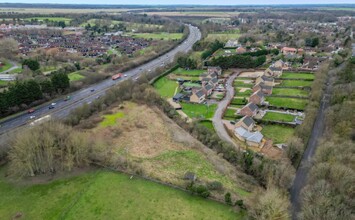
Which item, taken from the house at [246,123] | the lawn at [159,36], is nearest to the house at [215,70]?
the house at [246,123]

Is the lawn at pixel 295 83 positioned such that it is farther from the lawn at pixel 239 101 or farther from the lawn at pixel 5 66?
the lawn at pixel 5 66

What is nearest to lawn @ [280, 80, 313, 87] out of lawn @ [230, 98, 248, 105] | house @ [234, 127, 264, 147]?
lawn @ [230, 98, 248, 105]

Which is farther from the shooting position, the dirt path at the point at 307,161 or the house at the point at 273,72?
the house at the point at 273,72

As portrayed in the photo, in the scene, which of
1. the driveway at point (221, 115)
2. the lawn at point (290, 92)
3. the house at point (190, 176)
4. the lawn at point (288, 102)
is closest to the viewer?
the house at point (190, 176)

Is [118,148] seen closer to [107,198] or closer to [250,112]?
[107,198]

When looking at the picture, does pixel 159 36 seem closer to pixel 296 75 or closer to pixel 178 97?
pixel 296 75

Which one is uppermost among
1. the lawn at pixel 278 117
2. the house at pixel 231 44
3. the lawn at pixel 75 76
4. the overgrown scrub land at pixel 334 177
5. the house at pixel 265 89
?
the overgrown scrub land at pixel 334 177
